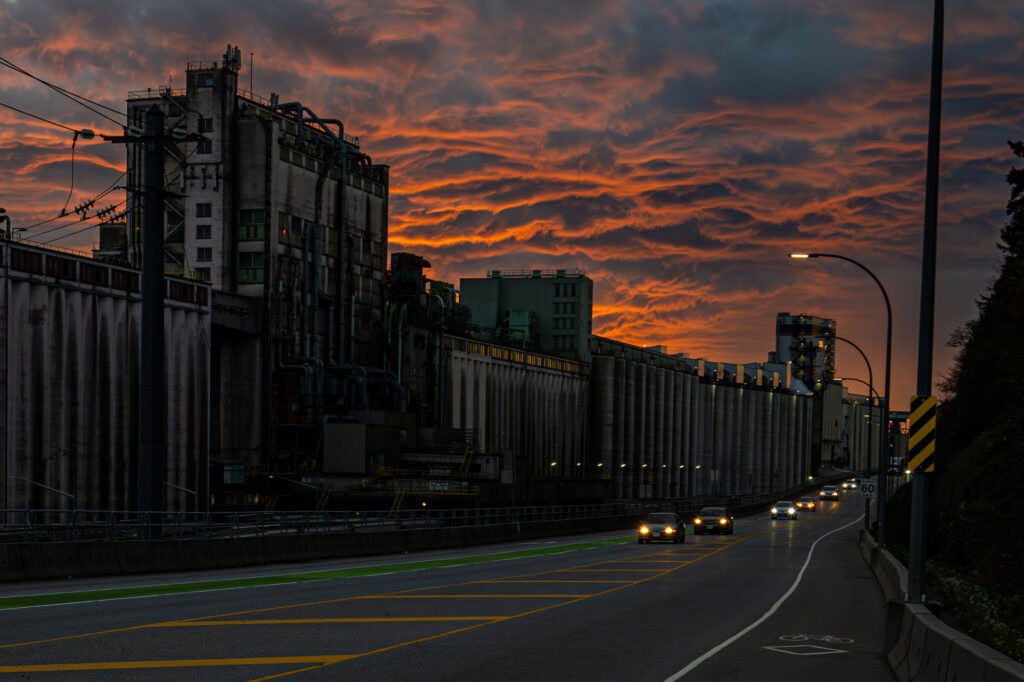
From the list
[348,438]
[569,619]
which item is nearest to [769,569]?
[569,619]

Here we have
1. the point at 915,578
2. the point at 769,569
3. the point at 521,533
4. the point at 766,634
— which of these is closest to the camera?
the point at 915,578

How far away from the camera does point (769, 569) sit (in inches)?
1394

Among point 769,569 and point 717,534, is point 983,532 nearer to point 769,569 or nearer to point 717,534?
point 769,569

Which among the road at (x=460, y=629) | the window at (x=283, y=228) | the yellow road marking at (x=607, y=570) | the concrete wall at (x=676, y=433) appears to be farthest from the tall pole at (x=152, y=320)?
the concrete wall at (x=676, y=433)

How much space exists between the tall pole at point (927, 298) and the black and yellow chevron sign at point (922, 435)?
0.37 ft

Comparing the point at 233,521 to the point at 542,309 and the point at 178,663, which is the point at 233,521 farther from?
the point at 542,309

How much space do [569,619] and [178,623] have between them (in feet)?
20.1

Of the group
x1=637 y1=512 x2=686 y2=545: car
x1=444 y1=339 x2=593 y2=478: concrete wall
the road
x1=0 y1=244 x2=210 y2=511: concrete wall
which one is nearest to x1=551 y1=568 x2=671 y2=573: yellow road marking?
the road

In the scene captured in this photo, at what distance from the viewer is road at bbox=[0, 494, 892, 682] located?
12.9 metres

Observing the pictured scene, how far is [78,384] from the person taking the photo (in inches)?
2400

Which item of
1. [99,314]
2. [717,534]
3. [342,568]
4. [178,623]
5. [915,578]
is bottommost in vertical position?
[717,534]

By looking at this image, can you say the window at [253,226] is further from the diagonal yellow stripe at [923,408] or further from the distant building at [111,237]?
the diagonal yellow stripe at [923,408]

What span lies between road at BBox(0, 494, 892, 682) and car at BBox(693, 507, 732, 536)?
104 feet

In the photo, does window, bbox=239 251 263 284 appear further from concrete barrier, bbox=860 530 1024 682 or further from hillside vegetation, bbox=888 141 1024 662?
concrete barrier, bbox=860 530 1024 682
